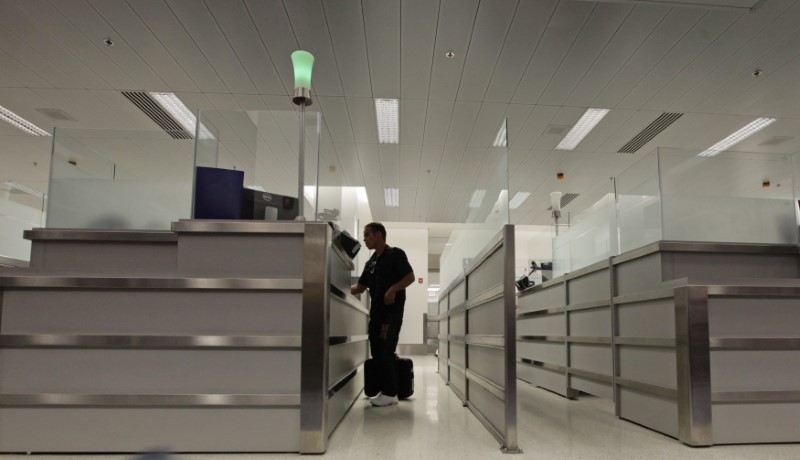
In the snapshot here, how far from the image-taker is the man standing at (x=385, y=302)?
176 inches

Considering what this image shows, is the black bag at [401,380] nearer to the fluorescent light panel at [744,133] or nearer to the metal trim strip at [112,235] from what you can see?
the metal trim strip at [112,235]

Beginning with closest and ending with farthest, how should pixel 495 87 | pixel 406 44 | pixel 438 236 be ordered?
pixel 406 44, pixel 495 87, pixel 438 236

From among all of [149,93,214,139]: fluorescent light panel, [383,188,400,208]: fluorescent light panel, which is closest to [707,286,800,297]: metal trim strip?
[149,93,214,139]: fluorescent light panel

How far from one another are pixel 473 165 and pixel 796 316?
634 cm

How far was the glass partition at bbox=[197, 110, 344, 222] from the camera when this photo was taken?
10.4 feet

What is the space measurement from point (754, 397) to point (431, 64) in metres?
4.21

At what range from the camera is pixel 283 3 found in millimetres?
4684

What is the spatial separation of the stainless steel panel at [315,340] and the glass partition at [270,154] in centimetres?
43

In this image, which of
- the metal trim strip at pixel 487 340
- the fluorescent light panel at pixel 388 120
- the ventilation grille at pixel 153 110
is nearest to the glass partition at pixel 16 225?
the ventilation grille at pixel 153 110

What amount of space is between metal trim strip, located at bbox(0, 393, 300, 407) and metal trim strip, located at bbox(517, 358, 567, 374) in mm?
3570

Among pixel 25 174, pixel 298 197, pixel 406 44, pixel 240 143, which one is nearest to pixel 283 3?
pixel 406 44

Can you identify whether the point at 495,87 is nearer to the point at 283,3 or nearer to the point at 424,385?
the point at 283,3

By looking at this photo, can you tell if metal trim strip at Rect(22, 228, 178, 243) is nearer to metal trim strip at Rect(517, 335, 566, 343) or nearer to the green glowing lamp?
the green glowing lamp

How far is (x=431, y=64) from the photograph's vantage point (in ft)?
18.8
